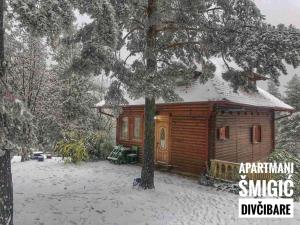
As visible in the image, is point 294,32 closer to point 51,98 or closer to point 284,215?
point 284,215

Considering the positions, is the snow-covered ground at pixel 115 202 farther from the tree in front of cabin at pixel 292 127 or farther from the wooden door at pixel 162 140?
the tree in front of cabin at pixel 292 127

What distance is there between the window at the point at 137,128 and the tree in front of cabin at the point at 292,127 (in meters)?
15.8

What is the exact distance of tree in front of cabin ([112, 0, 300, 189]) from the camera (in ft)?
29.8

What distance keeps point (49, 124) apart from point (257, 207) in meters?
15.6

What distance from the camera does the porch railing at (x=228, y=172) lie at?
1198 centimetres

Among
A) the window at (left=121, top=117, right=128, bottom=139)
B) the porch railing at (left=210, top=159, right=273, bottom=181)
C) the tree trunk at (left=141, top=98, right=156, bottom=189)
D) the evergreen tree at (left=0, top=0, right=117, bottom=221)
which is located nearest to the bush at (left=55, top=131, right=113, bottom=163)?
the window at (left=121, top=117, right=128, bottom=139)

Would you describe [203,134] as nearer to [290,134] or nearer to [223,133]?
[223,133]

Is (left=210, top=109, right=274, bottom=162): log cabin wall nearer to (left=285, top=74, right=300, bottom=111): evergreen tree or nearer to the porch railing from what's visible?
the porch railing

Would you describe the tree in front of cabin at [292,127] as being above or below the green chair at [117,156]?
above

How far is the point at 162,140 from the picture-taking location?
653 inches

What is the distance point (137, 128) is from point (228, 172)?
6.77 meters

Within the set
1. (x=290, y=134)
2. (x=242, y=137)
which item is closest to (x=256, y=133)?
(x=242, y=137)

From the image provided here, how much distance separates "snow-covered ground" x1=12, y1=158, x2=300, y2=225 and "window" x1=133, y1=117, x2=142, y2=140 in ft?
13.0

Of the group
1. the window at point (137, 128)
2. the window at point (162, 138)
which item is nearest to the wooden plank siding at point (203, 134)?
the window at point (137, 128)
